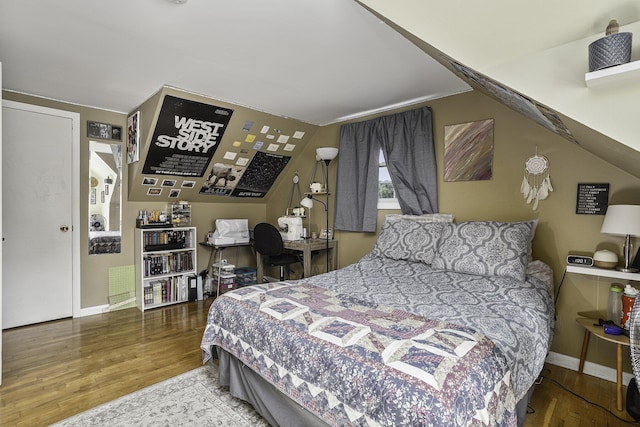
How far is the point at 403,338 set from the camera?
133 cm

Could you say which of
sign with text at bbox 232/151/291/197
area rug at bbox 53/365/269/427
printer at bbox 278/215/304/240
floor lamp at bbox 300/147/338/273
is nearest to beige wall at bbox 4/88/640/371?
floor lamp at bbox 300/147/338/273

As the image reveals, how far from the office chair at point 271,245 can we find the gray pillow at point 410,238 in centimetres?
114

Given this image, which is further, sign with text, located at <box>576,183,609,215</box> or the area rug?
sign with text, located at <box>576,183,609,215</box>

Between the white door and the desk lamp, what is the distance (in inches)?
186

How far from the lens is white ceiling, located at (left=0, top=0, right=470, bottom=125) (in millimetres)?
1778

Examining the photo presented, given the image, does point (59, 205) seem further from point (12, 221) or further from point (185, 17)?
point (185, 17)

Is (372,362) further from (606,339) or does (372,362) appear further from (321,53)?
(321,53)

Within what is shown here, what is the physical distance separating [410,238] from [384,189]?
86cm

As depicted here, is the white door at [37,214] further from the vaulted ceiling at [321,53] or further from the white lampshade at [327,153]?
the white lampshade at [327,153]

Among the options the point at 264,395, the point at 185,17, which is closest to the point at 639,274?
the point at 264,395

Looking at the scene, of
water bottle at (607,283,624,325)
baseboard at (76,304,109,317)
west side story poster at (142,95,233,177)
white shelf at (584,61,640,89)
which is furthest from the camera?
baseboard at (76,304,109,317)

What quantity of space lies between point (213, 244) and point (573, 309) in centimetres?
374

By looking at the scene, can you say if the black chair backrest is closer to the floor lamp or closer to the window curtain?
the floor lamp

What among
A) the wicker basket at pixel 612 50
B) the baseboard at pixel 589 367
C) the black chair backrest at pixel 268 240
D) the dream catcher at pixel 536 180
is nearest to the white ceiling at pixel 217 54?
the dream catcher at pixel 536 180
